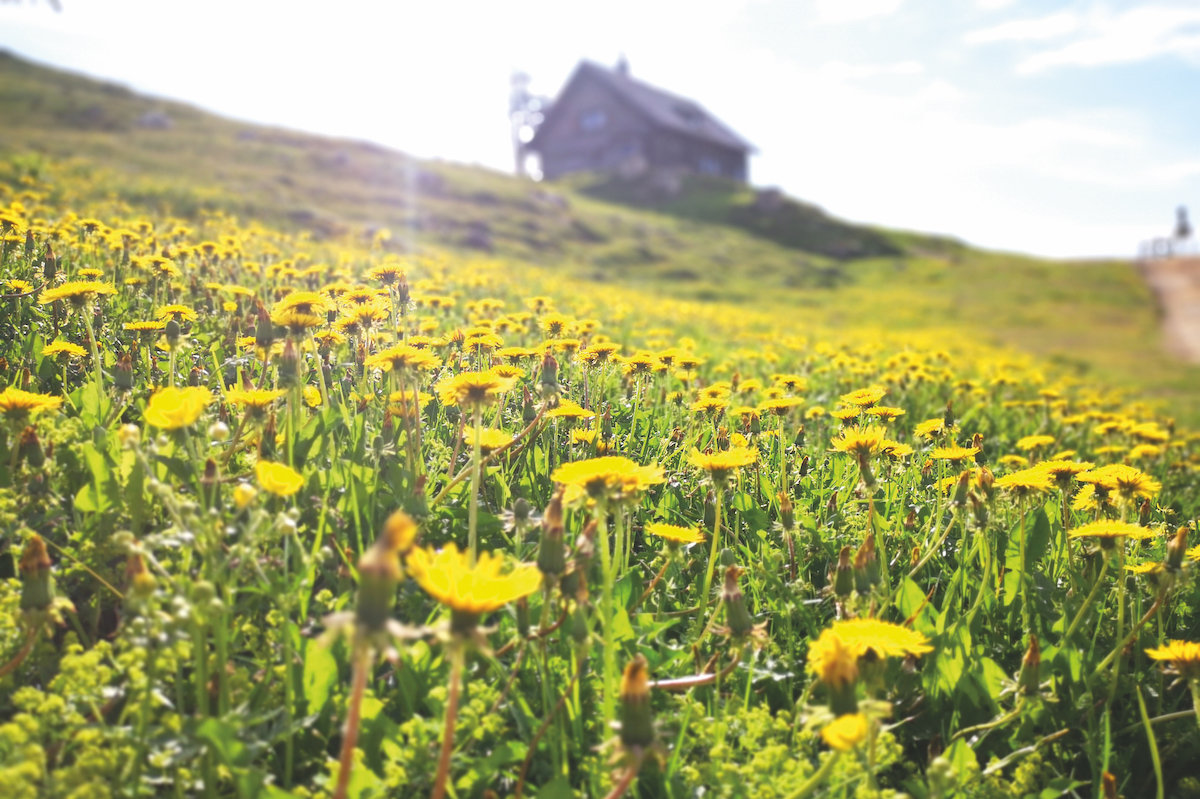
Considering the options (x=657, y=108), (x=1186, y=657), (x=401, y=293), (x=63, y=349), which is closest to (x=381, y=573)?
(x=1186, y=657)

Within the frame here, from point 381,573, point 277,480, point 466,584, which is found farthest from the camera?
point 277,480

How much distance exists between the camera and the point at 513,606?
1.74 meters

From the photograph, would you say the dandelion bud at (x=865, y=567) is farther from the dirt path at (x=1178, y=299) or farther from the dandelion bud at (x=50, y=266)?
the dirt path at (x=1178, y=299)

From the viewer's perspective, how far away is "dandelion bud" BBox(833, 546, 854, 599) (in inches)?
70.4

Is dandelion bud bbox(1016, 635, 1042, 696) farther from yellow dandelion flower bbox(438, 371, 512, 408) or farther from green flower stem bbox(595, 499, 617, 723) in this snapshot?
yellow dandelion flower bbox(438, 371, 512, 408)

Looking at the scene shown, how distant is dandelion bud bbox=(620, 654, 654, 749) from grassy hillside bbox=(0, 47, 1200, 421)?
11026 mm

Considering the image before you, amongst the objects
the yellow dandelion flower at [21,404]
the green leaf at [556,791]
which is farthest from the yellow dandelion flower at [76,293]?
the green leaf at [556,791]

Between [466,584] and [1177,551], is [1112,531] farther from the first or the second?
[466,584]

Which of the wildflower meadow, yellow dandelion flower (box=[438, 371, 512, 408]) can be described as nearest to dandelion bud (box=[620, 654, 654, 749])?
the wildflower meadow

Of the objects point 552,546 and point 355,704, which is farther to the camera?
point 552,546

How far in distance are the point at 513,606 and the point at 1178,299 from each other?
117 feet

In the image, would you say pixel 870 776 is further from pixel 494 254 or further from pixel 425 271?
pixel 494 254

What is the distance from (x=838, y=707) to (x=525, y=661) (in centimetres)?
74

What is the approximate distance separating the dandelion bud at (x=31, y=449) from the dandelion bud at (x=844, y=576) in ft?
5.99
